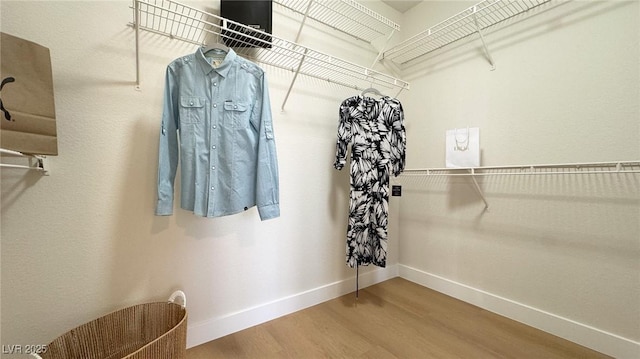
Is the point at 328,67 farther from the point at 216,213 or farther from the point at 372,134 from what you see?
the point at 216,213

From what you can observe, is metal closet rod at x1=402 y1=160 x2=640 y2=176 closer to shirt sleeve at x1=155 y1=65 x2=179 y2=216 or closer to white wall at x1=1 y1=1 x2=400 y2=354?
white wall at x1=1 y1=1 x2=400 y2=354

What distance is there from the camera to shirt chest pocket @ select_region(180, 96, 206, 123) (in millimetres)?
1141

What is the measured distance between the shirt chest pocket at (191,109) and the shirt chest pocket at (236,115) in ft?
0.38

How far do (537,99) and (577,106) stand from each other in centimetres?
20

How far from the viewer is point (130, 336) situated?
3.69 feet

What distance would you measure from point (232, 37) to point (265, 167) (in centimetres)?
75

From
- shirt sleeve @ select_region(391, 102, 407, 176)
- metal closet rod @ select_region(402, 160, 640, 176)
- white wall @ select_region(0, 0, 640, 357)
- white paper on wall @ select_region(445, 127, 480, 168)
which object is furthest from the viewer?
shirt sleeve @ select_region(391, 102, 407, 176)

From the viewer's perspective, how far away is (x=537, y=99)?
1539mm

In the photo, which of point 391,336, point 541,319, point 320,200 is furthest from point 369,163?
point 541,319

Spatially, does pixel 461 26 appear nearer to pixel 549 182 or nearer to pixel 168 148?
pixel 549 182

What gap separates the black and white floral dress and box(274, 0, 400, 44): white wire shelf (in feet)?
1.96

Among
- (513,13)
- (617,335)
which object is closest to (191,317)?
(617,335)

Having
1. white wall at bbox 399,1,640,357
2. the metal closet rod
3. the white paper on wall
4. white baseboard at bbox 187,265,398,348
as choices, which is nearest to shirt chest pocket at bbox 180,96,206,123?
white baseboard at bbox 187,265,398,348

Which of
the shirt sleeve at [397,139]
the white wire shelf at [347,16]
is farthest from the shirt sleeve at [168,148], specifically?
the shirt sleeve at [397,139]
